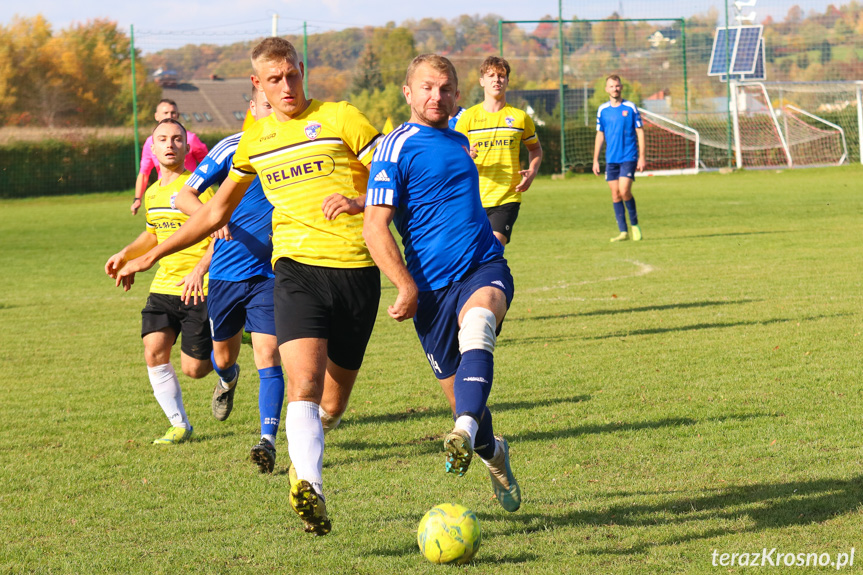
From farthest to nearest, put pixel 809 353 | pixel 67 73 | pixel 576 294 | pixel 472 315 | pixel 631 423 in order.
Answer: pixel 67 73 → pixel 576 294 → pixel 809 353 → pixel 631 423 → pixel 472 315


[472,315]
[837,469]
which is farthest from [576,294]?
[472,315]

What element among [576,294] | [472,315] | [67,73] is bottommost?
[576,294]

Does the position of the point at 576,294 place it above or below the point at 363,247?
below

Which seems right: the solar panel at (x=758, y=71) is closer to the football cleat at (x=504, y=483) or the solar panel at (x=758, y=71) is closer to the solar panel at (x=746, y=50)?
the solar panel at (x=746, y=50)

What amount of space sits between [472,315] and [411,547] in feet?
3.35

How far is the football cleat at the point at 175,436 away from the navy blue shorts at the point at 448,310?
239 centimetres

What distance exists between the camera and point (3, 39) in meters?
53.2

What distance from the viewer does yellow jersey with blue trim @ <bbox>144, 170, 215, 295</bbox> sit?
6.32 meters

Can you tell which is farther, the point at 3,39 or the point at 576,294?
the point at 3,39

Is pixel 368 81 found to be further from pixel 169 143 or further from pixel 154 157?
pixel 169 143

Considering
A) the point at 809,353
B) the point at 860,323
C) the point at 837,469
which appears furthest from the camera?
the point at 860,323

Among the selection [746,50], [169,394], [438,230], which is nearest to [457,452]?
[438,230]

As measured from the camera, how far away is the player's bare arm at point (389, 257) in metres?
4.00

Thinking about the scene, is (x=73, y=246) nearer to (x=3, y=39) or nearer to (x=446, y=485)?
(x=446, y=485)
